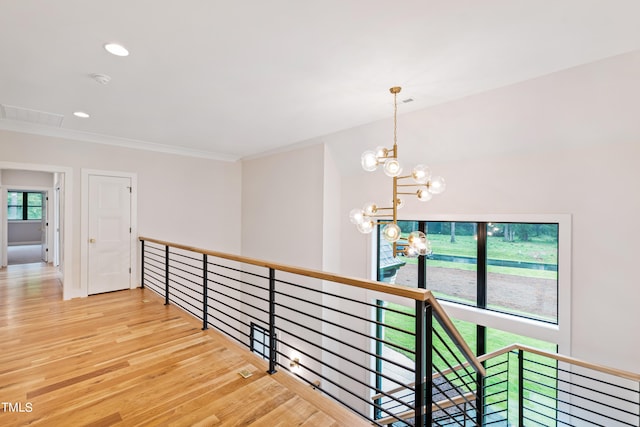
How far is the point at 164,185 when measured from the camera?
534cm

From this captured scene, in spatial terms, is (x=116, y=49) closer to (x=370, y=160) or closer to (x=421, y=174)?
(x=370, y=160)

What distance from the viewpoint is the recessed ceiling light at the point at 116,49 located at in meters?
2.13

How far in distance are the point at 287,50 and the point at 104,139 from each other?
13.2 feet

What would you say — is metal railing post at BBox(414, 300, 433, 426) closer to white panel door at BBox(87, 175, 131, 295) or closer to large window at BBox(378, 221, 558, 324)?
large window at BBox(378, 221, 558, 324)

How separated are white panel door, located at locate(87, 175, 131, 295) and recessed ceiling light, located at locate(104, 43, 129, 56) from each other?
318cm

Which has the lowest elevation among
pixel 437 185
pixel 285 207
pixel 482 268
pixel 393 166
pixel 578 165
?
pixel 482 268

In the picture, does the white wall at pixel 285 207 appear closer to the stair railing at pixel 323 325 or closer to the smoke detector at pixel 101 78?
the stair railing at pixel 323 325

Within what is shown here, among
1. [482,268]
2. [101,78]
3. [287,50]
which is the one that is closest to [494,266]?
[482,268]

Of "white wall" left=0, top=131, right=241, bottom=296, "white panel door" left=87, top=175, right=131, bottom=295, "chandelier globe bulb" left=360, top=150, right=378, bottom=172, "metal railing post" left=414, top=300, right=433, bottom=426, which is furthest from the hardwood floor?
"chandelier globe bulb" left=360, top=150, right=378, bottom=172

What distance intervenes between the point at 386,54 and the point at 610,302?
3.28 meters

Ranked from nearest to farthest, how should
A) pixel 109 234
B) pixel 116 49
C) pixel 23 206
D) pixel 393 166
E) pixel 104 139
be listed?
pixel 116 49, pixel 393 166, pixel 104 139, pixel 109 234, pixel 23 206

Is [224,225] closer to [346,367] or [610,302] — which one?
[346,367]

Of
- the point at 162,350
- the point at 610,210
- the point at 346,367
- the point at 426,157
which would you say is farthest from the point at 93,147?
the point at 610,210

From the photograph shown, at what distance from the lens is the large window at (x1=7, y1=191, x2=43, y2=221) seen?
9.46 meters
